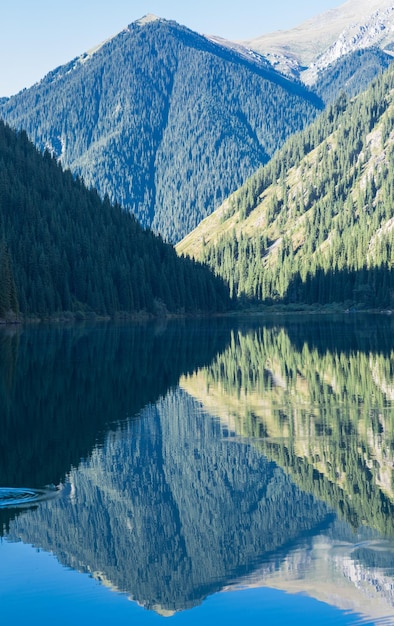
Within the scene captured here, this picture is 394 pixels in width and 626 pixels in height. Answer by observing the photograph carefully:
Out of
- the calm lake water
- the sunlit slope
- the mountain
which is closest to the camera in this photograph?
the calm lake water

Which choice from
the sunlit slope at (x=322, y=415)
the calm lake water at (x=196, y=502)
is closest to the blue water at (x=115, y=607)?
the calm lake water at (x=196, y=502)

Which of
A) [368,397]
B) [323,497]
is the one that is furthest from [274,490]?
[368,397]

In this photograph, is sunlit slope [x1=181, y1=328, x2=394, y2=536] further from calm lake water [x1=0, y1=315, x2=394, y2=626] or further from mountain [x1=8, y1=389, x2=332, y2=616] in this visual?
mountain [x1=8, y1=389, x2=332, y2=616]

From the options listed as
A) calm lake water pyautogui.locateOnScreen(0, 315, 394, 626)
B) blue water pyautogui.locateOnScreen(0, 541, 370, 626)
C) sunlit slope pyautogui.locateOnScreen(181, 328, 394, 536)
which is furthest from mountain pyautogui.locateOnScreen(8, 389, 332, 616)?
sunlit slope pyautogui.locateOnScreen(181, 328, 394, 536)

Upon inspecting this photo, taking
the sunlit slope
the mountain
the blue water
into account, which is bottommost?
the blue water

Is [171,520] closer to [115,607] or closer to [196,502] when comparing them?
[196,502]

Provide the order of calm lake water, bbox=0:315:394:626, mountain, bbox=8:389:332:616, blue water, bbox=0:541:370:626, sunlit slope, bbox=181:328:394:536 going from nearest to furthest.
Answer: blue water, bbox=0:541:370:626 → calm lake water, bbox=0:315:394:626 → mountain, bbox=8:389:332:616 → sunlit slope, bbox=181:328:394:536

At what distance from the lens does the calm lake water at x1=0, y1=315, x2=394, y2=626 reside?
21188 mm

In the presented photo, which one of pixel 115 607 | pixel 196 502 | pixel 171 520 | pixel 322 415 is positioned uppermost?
pixel 322 415

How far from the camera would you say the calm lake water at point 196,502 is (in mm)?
21188

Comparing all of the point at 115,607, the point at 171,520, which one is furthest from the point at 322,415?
the point at 115,607

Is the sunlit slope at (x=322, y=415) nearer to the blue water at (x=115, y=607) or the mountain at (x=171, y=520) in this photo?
the mountain at (x=171, y=520)

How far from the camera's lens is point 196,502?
2975 centimetres

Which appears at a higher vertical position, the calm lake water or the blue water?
the calm lake water
